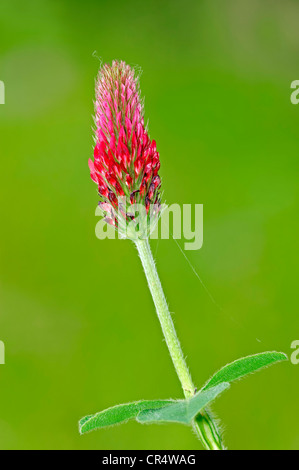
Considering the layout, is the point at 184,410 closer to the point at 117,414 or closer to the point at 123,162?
the point at 117,414

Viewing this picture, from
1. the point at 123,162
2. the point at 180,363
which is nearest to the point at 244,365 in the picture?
the point at 180,363

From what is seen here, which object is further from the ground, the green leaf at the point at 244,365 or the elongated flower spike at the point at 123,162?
the elongated flower spike at the point at 123,162

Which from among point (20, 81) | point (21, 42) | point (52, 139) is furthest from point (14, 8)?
point (52, 139)

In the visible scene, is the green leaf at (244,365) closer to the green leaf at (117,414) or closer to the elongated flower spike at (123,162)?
the green leaf at (117,414)

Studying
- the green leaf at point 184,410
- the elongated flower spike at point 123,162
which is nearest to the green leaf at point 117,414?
the green leaf at point 184,410

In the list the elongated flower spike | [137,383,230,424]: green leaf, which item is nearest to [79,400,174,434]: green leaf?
[137,383,230,424]: green leaf

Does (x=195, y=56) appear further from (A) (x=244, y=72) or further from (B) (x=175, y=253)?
(B) (x=175, y=253)
